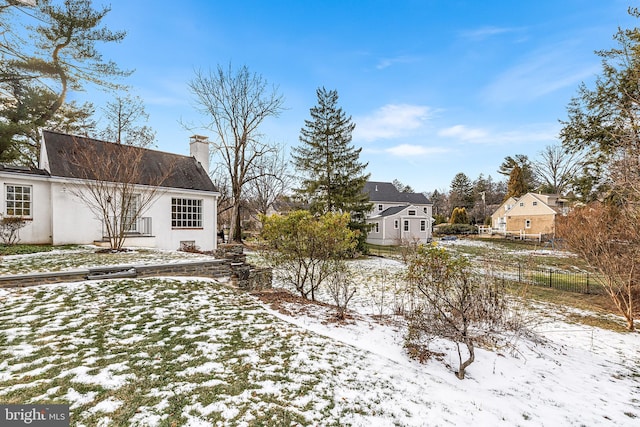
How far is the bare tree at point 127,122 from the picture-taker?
20.7 meters

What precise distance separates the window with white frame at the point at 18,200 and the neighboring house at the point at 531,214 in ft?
129

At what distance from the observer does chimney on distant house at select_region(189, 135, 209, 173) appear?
58.0 feet

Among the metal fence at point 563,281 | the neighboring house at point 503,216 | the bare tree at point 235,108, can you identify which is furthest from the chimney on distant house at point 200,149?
the neighboring house at point 503,216

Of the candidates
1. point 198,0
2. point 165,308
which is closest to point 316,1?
point 198,0

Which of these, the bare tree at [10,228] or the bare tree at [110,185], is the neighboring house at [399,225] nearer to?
the bare tree at [110,185]

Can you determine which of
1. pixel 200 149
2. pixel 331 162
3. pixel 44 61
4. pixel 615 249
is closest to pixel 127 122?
pixel 44 61

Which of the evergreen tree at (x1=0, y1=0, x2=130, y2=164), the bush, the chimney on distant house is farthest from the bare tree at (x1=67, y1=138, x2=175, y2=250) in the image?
the bush

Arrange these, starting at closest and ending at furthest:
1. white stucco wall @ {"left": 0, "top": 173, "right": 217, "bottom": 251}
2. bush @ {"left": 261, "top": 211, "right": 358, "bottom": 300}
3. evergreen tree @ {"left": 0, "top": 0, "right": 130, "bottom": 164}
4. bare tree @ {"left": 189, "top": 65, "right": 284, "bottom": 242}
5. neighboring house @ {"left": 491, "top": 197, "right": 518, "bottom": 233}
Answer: bush @ {"left": 261, "top": 211, "right": 358, "bottom": 300} → white stucco wall @ {"left": 0, "top": 173, "right": 217, "bottom": 251} → evergreen tree @ {"left": 0, "top": 0, "right": 130, "bottom": 164} → bare tree @ {"left": 189, "top": 65, "right": 284, "bottom": 242} → neighboring house @ {"left": 491, "top": 197, "right": 518, "bottom": 233}

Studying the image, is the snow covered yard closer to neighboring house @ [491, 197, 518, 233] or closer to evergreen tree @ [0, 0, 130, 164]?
evergreen tree @ [0, 0, 130, 164]

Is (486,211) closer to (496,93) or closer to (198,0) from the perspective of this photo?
(496,93)

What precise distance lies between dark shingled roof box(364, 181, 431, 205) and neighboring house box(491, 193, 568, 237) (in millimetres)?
10035

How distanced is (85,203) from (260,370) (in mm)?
12834

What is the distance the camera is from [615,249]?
8336mm

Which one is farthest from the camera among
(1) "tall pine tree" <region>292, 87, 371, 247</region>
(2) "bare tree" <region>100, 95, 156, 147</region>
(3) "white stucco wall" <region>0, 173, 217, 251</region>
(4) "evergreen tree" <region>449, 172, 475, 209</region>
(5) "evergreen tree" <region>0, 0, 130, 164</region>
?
(4) "evergreen tree" <region>449, 172, 475, 209</region>
